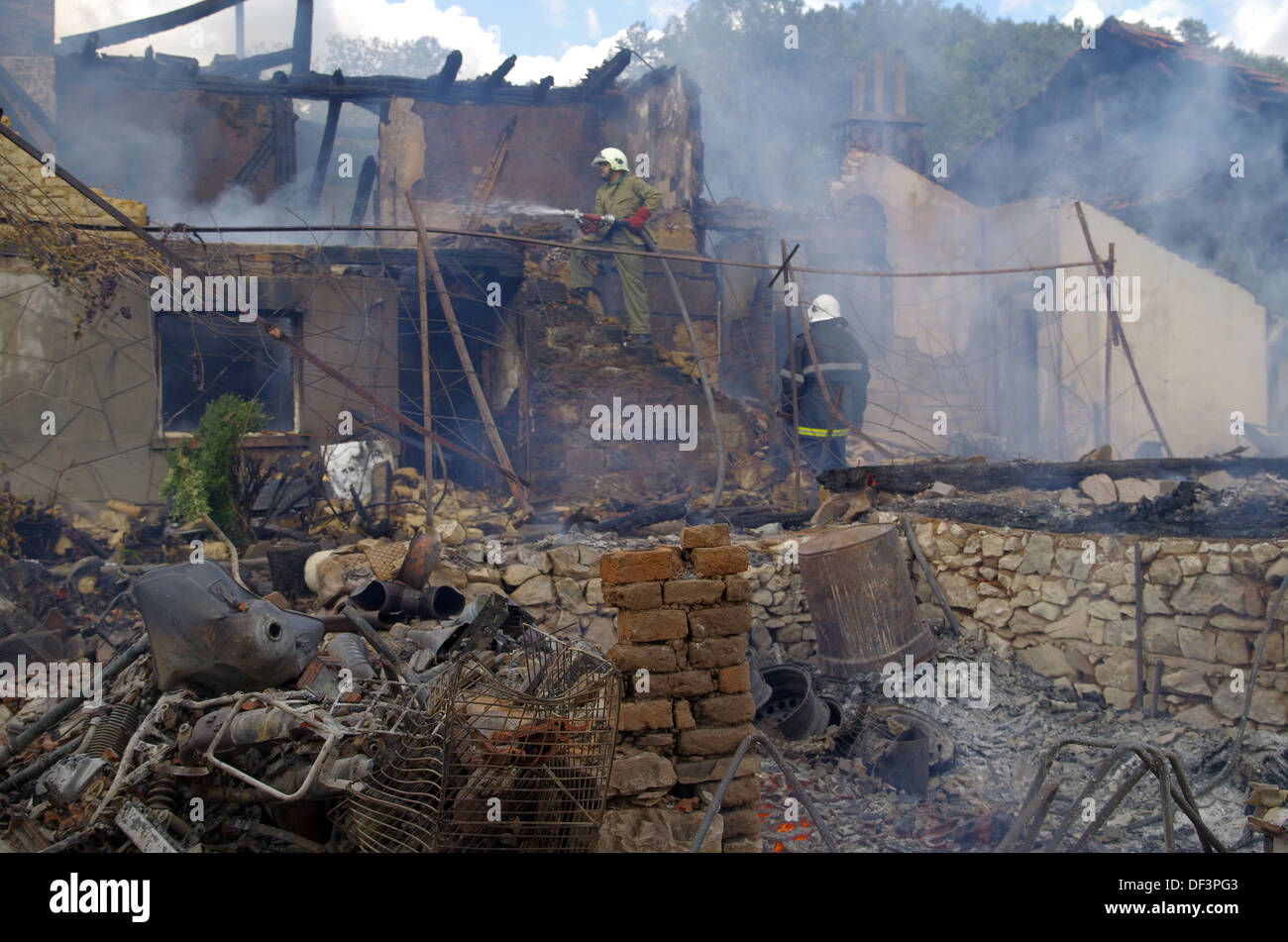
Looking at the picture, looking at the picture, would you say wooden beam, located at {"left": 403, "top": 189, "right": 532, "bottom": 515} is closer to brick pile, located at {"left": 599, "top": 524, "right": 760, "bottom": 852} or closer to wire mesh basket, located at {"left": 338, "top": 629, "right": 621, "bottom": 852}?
brick pile, located at {"left": 599, "top": 524, "right": 760, "bottom": 852}

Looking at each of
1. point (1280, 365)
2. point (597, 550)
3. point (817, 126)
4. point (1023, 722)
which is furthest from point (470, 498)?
point (817, 126)

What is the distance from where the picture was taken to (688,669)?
408 cm

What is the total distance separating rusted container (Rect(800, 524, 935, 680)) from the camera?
22.4ft

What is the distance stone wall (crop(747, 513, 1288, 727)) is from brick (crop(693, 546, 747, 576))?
3648 mm

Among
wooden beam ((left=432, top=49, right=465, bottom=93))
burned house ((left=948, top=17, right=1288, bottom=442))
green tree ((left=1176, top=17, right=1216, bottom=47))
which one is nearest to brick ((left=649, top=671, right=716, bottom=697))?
wooden beam ((left=432, top=49, right=465, bottom=93))

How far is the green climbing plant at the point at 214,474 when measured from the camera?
877 cm

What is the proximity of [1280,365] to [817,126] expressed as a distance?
802 inches

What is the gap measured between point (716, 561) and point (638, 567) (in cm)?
37

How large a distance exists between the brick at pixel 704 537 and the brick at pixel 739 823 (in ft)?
4.10

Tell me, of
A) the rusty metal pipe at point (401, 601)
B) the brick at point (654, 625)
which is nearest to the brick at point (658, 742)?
the brick at point (654, 625)

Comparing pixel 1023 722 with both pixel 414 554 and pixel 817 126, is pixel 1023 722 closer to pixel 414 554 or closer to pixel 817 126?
pixel 414 554

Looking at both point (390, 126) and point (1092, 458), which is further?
point (390, 126)

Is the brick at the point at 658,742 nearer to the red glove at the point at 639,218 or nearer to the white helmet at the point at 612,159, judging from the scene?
the red glove at the point at 639,218
